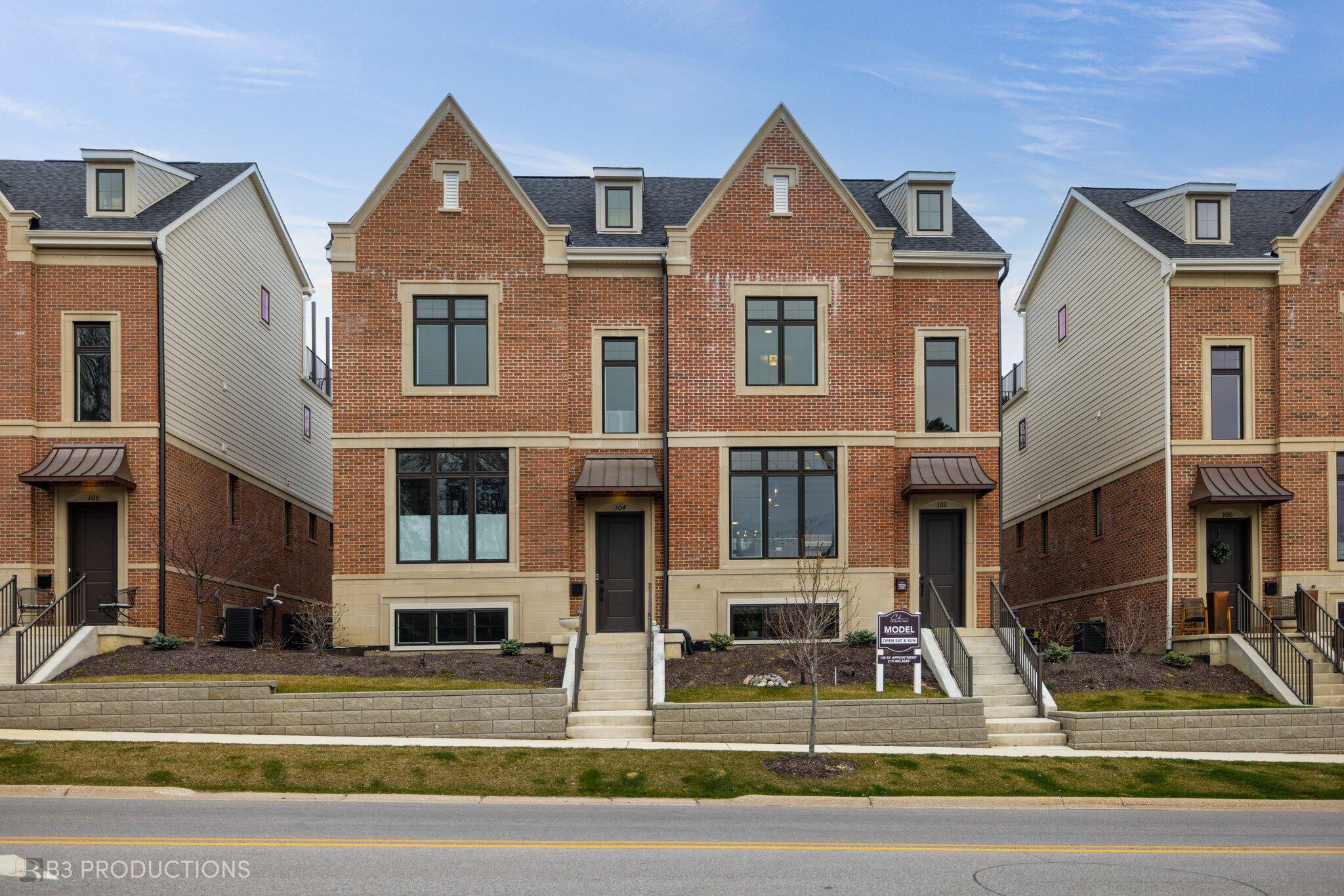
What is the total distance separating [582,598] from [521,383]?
4632mm

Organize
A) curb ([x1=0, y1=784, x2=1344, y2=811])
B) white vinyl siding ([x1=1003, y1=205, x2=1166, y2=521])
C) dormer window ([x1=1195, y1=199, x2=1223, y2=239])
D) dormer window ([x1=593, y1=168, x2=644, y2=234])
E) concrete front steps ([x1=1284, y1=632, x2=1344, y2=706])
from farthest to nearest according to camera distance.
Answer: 1. dormer window ([x1=1195, y1=199, x2=1223, y2=239])
2. white vinyl siding ([x1=1003, y1=205, x2=1166, y2=521])
3. dormer window ([x1=593, y1=168, x2=644, y2=234])
4. concrete front steps ([x1=1284, y1=632, x2=1344, y2=706])
5. curb ([x1=0, y1=784, x2=1344, y2=811])

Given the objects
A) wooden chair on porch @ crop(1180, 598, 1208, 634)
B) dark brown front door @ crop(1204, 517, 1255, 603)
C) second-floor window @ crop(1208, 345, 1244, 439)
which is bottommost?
wooden chair on porch @ crop(1180, 598, 1208, 634)

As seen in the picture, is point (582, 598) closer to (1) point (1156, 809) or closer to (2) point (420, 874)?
(1) point (1156, 809)

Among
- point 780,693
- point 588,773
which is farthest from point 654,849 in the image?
point 780,693

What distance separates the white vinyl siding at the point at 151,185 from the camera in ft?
90.8

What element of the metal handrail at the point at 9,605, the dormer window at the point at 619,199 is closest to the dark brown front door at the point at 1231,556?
the dormer window at the point at 619,199

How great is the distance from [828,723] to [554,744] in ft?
14.0

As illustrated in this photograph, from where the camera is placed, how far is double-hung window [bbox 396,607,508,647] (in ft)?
86.4

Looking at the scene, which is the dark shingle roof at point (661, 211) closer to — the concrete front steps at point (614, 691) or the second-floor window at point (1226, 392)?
the second-floor window at point (1226, 392)

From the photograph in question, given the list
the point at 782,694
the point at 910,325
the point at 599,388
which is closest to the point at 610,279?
the point at 599,388

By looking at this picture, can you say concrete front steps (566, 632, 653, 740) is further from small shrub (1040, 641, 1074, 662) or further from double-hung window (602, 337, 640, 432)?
small shrub (1040, 641, 1074, 662)

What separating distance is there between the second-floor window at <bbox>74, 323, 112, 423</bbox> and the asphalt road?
12616mm

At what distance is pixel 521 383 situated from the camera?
26812 mm

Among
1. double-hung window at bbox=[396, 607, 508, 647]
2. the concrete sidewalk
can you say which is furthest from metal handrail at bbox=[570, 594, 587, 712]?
double-hung window at bbox=[396, 607, 508, 647]
